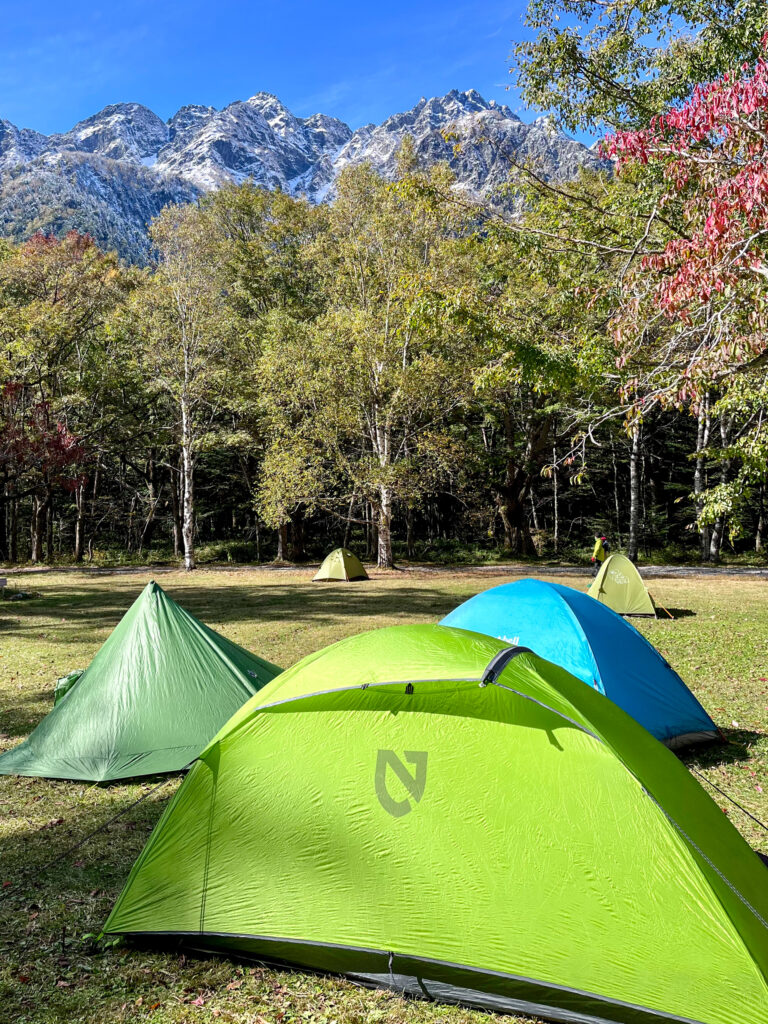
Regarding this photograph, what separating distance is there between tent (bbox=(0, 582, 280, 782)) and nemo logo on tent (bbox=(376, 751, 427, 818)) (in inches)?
113

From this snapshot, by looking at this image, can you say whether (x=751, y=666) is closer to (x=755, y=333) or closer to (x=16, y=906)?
(x=755, y=333)

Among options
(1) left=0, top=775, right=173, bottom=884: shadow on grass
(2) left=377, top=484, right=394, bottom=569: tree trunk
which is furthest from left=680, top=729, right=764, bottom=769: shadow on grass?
(2) left=377, top=484, right=394, bottom=569: tree trunk

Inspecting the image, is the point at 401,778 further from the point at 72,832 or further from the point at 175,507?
the point at 175,507

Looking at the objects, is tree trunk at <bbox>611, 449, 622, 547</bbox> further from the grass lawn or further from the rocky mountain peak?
the rocky mountain peak

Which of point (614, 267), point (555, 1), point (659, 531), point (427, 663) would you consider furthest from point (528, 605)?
point (659, 531)

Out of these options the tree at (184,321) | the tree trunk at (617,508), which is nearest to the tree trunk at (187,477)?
the tree at (184,321)

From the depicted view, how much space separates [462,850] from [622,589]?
11.5 metres

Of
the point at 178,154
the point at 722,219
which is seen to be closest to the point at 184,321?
the point at 722,219

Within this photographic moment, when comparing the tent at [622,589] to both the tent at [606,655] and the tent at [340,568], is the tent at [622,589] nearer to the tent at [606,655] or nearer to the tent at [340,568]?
the tent at [606,655]

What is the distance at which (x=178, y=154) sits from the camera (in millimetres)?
161875

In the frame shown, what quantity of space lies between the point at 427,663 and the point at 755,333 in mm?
5244

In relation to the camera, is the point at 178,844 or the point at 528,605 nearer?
the point at 178,844

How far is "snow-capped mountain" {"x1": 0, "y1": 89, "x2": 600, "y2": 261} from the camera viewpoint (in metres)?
93.5

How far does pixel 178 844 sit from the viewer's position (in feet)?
11.5
